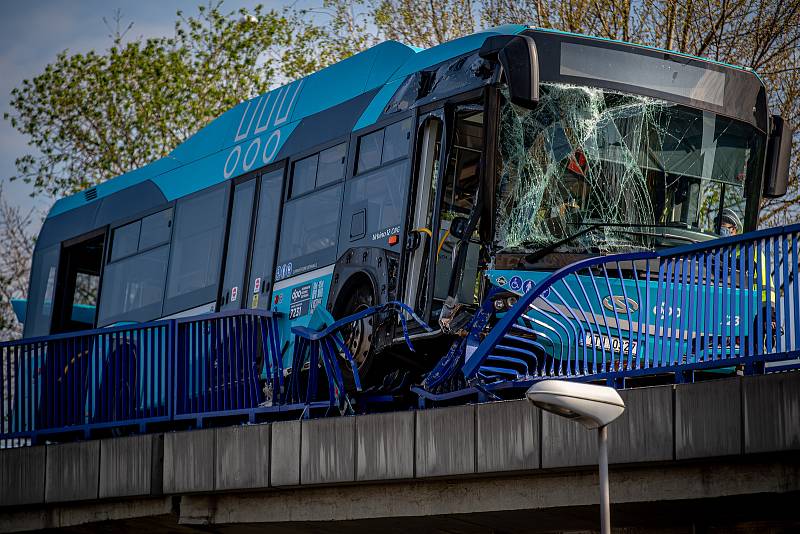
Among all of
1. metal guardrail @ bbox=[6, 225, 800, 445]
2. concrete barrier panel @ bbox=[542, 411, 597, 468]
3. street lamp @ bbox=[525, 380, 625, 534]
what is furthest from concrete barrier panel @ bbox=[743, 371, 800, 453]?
street lamp @ bbox=[525, 380, 625, 534]

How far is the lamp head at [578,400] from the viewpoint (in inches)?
328

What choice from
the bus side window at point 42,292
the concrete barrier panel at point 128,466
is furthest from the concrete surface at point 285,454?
the bus side window at point 42,292

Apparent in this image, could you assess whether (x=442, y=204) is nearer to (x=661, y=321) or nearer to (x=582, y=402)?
(x=661, y=321)

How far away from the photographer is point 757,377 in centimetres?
928

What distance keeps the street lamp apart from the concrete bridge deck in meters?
1.24

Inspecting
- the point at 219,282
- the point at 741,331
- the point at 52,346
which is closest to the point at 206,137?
the point at 219,282

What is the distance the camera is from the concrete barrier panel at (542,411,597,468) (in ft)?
33.1

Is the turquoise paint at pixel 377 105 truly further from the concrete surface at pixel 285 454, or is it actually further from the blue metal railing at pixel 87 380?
A: the concrete surface at pixel 285 454

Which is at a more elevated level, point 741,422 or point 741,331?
point 741,331

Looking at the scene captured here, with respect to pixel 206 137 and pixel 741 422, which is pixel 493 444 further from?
pixel 206 137

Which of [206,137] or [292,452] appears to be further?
[206,137]

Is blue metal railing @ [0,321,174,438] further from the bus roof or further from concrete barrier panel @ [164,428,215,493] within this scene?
the bus roof

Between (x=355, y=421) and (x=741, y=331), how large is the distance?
10.9 feet

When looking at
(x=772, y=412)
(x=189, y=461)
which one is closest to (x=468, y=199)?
(x=189, y=461)
